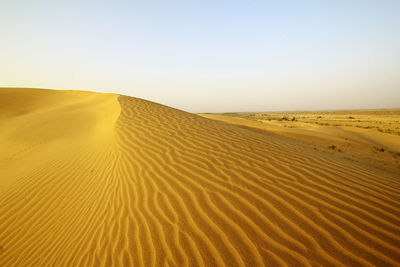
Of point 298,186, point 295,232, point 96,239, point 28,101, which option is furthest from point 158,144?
point 28,101

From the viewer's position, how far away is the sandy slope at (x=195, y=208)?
2.03 metres

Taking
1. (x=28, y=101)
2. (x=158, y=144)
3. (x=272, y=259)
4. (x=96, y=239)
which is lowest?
(x=96, y=239)

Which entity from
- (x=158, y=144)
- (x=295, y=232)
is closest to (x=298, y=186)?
(x=295, y=232)

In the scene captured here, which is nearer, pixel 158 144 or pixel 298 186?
pixel 298 186

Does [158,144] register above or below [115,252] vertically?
above

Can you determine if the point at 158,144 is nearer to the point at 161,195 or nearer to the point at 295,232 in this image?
the point at 161,195

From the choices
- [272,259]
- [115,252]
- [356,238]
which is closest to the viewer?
[272,259]

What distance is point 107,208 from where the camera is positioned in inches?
119

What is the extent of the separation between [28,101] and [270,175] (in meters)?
18.1

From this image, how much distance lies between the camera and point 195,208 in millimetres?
2650

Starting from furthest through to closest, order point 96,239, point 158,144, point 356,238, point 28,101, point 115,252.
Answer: point 28,101, point 158,144, point 96,239, point 115,252, point 356,238

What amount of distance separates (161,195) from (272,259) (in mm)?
A: 1676

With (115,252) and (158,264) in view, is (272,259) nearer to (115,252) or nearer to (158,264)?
(158,264)

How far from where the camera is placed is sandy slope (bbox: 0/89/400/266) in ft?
6.65
